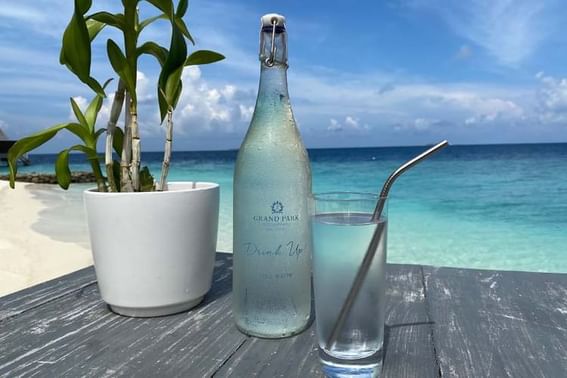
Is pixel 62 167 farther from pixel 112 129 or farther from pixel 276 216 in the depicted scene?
pixel 276 216

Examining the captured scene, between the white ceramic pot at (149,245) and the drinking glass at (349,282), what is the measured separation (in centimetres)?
20

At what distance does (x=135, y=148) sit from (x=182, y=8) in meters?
0.19

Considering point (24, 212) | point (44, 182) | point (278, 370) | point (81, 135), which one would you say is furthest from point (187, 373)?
point (44, 182)

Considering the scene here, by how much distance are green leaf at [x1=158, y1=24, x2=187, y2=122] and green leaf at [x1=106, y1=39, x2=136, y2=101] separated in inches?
1.4

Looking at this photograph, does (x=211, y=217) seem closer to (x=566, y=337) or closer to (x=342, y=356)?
(x=342, y=356)

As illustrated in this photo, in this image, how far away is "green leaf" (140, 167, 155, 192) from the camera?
0.59 meters

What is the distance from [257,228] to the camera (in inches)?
18.9

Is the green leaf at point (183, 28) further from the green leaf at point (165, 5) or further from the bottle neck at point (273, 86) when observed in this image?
the bottle neck at point (273, 86)

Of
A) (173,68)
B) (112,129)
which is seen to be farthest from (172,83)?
(112,129)

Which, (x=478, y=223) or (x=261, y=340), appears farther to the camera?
(x=478, y=223)

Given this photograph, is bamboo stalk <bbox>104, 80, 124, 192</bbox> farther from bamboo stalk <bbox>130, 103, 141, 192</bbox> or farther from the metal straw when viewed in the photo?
the metal straw

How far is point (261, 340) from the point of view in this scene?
489mm

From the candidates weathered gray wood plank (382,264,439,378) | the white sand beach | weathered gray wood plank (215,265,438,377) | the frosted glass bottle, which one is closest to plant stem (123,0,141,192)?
the frosted glass bottle

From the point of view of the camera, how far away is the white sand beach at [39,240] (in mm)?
2227
